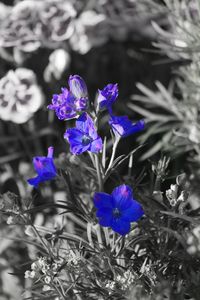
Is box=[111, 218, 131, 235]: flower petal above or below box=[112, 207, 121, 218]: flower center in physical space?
below

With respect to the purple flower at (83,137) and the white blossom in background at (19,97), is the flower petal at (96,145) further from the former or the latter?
the white blossom in background at (19,97)

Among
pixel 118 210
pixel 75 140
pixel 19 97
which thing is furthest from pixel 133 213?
pixel 19 97

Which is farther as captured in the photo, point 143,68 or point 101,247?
point 143,68

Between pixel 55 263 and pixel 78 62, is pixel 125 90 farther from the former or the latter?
pixel 55 263

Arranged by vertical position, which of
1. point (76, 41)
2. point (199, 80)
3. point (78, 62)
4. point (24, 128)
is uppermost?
point (199, 80)

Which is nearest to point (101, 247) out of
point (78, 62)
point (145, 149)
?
point (145, 149)

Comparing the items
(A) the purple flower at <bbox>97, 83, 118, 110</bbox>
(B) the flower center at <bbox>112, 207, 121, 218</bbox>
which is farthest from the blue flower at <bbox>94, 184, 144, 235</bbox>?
(A) the purple flower at <bbox>97, 83, 118, 110</bbox>

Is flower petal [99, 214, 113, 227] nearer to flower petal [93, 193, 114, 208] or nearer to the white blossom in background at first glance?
flower petal [93, 193, 114, 208]

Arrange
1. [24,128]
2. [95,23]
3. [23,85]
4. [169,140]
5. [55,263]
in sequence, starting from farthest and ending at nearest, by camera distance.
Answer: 1. [24,128]
2. [95,23]
3. [23,85]
4. [169,140]
5. [55,263]
